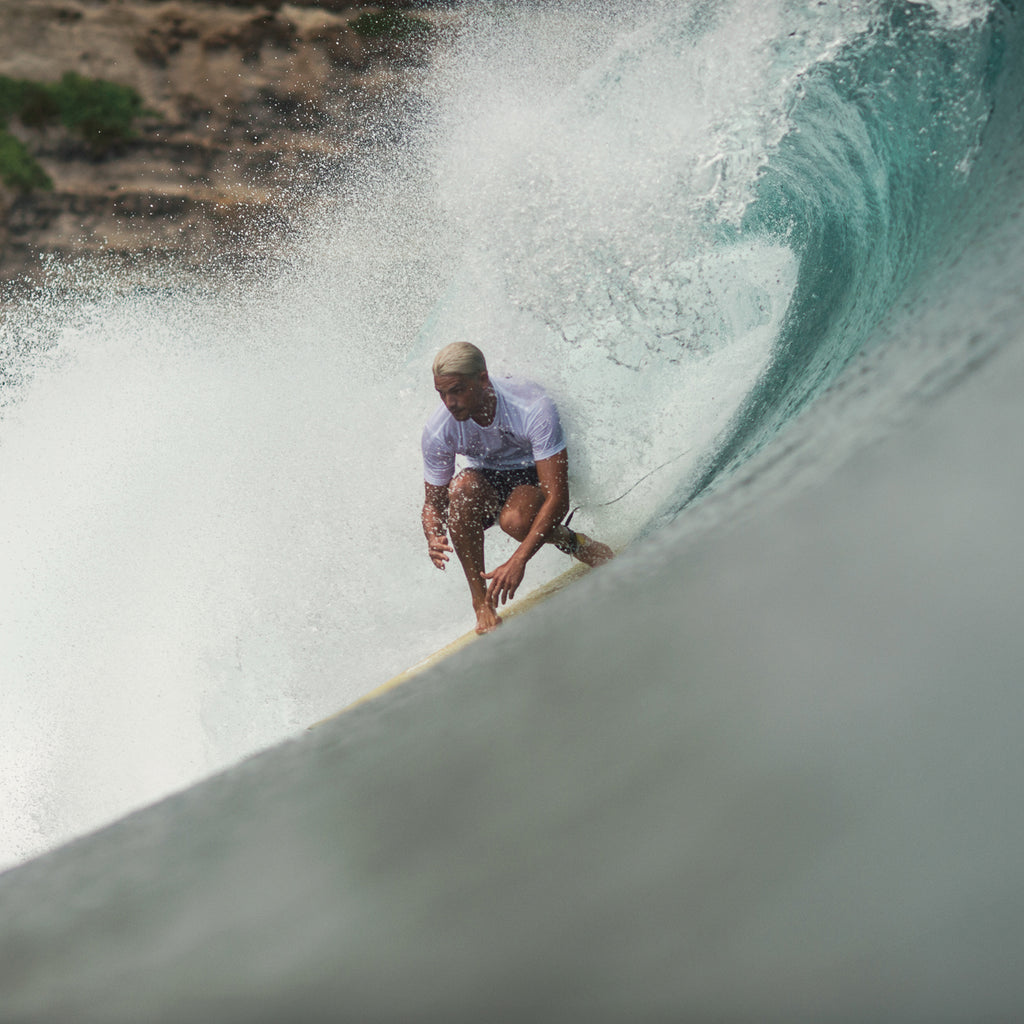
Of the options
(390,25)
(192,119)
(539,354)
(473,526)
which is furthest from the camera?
(192,119)

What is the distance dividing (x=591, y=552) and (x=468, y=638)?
0.36 meters

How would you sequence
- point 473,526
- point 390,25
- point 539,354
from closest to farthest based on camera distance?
point 473,526, point 539,354, point 390,25

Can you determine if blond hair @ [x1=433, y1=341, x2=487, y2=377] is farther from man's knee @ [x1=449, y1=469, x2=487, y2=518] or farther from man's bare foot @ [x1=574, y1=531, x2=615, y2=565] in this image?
man's bare foot @ [x1=574, y1=531, x2=615, y2=565]

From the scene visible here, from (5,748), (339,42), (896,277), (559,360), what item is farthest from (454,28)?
(5,748)

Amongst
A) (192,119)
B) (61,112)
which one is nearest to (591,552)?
(192,119)

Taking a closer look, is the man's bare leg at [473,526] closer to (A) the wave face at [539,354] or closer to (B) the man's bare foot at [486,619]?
(B) the man's bare foot at [486,619]

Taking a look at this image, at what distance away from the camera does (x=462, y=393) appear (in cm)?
153

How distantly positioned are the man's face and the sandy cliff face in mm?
3004

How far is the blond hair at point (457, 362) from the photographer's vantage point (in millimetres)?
1498

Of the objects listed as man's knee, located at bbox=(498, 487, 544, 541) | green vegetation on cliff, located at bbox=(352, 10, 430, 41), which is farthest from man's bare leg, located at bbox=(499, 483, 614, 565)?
green vegetation on cliff, located at bbox=(352, 10, 430, 41)

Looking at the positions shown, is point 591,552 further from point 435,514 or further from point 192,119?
point 192,119

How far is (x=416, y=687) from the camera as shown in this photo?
196 cm

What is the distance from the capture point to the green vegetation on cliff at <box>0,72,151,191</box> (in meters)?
4.25

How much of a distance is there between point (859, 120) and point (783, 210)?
265 mm
